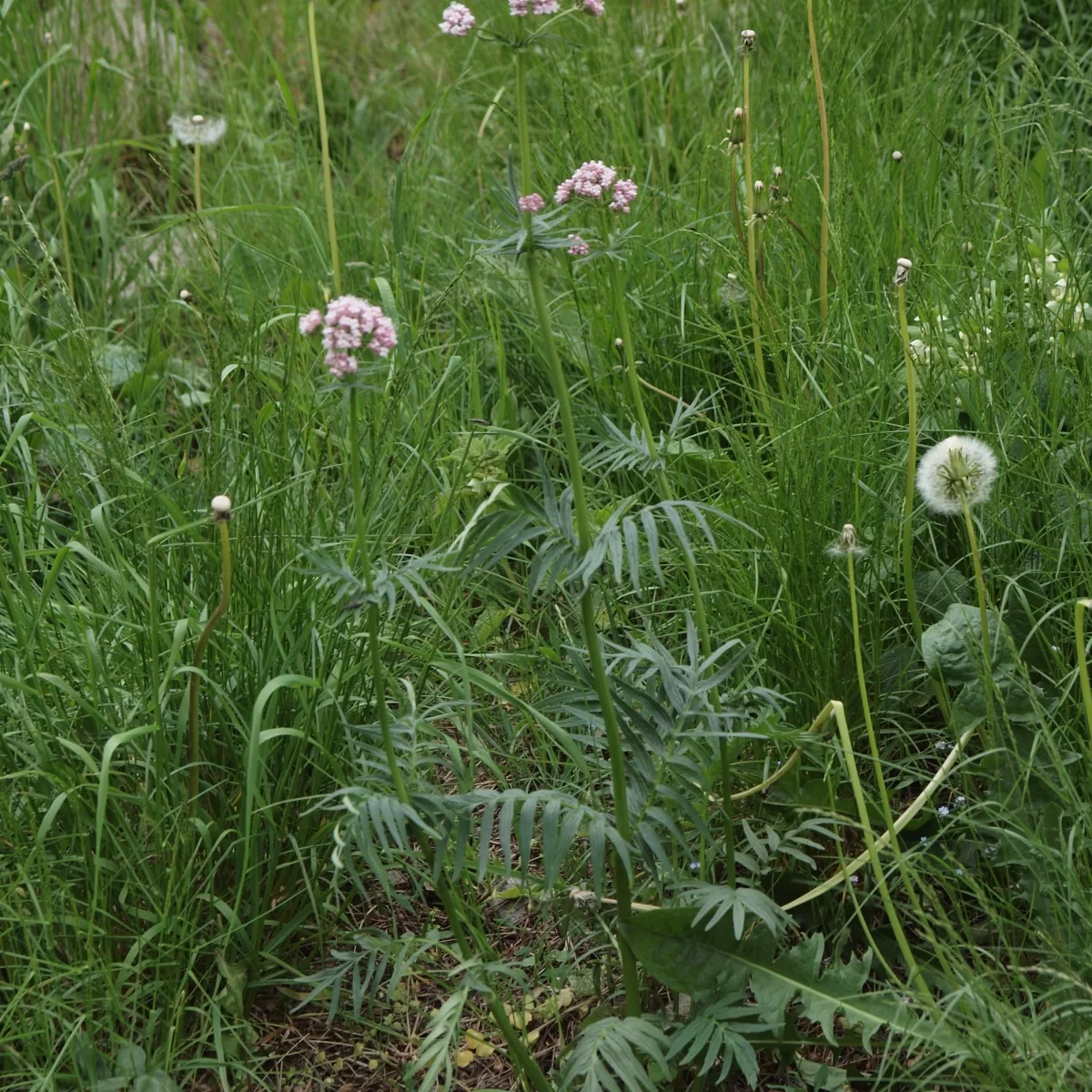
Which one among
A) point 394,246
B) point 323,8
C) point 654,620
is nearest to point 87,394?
point 394,246

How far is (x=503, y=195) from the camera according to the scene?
141 cm

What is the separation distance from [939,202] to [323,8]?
2608mm

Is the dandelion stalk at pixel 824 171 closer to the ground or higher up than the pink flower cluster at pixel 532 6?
closer to the ground

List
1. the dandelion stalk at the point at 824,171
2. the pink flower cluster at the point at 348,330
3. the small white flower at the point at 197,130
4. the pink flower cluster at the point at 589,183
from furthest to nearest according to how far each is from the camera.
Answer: the small white flower at the point at 197,130
the dandelion stalk at the point at 824,171
the pink flower cluster at the point at 589,183
the pink flower cluster at the point at 348,330

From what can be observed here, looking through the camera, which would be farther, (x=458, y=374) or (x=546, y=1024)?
(x=458, y=374)

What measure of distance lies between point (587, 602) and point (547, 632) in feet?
3.18

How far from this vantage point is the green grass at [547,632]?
5.33 ft

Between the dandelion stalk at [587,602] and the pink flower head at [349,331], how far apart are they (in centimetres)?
17

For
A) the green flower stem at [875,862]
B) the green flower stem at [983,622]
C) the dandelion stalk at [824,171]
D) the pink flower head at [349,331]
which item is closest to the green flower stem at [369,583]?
the pink flower head at [349,331]

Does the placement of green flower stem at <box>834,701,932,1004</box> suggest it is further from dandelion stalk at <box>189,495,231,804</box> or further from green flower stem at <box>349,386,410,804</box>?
dandelion stalk at <box>189,495,231,804</box>

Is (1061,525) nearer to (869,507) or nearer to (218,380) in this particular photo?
(869,507)

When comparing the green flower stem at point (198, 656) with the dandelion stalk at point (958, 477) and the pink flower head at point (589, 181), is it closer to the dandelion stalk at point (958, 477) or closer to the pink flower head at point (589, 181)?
the pink flower head at point (589, 181)

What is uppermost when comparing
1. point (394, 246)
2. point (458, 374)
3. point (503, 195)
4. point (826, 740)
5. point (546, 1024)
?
point (503, 195)

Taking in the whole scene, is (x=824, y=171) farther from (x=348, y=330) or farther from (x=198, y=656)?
(x=198, y=656)
